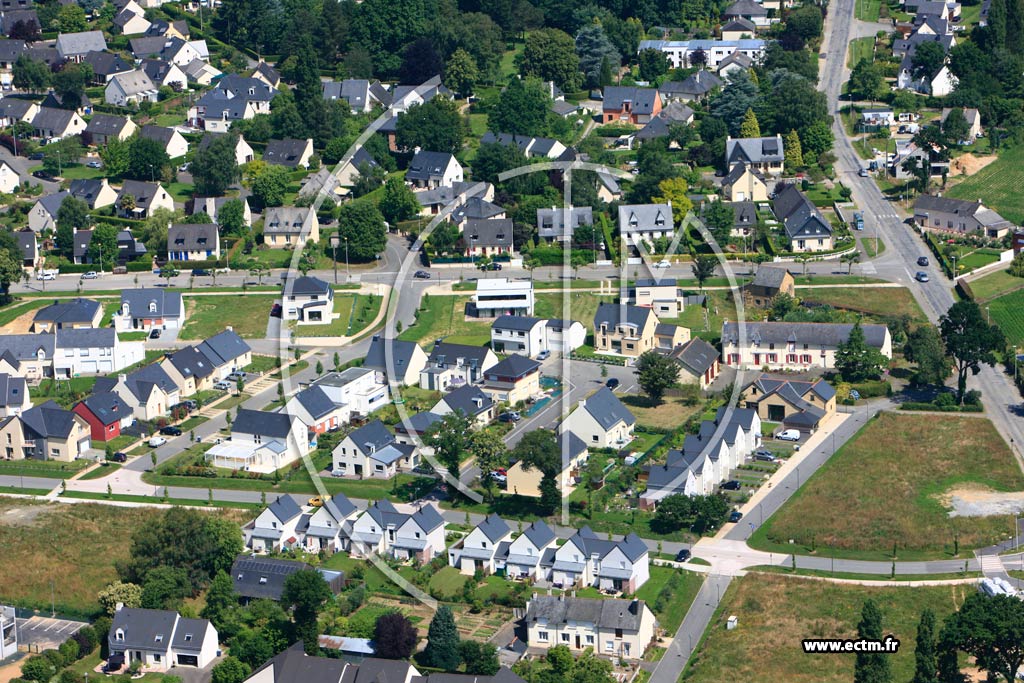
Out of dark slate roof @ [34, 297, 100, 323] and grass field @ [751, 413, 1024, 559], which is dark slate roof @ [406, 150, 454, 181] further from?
grass field @ [751, 413, 1024, 559]

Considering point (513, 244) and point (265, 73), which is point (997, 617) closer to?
point (513, 244)

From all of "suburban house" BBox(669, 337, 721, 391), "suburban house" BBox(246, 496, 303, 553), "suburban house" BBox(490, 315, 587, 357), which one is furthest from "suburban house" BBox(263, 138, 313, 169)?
"suburban house" BBox(246, 496, 303, 553)

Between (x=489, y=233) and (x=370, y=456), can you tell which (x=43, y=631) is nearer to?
(x=370, y=456)

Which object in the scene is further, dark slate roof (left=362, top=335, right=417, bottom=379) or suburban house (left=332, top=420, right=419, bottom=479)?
dark slate roof (left=362, top=335, right=417, bottom=379)

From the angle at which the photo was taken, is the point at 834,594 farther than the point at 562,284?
No

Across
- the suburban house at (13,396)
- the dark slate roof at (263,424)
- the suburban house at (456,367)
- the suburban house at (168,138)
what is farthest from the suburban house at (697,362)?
the suburban house at (168,138)

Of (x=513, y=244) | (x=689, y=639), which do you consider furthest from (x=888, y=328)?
(x=689, y=639)

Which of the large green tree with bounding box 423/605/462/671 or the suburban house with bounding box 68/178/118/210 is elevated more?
the suburban house with bounding box 68/178/118/210
